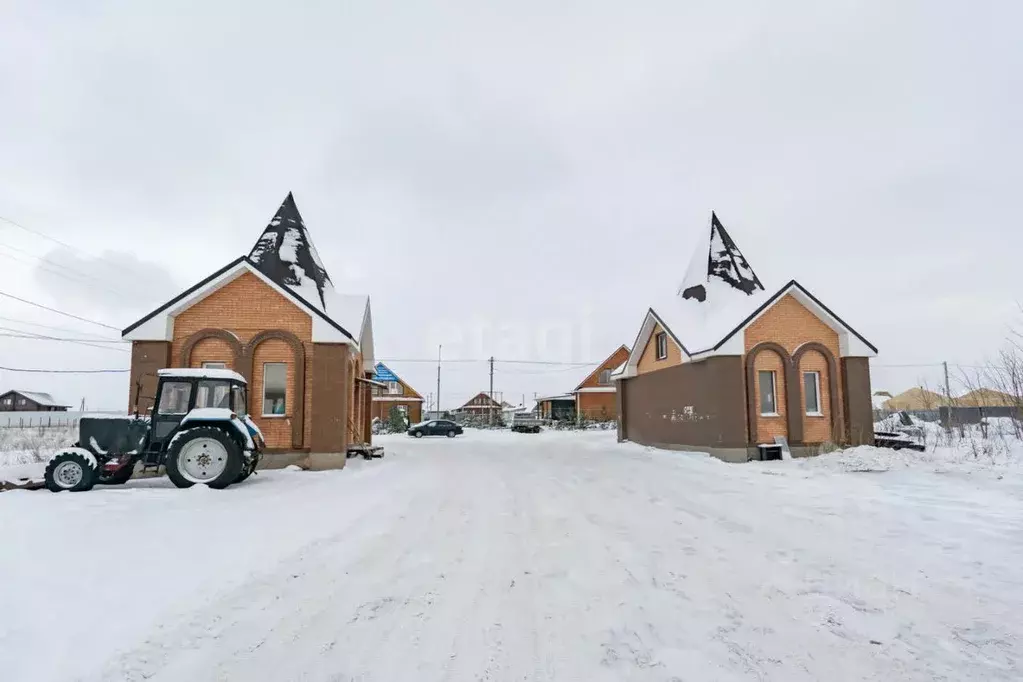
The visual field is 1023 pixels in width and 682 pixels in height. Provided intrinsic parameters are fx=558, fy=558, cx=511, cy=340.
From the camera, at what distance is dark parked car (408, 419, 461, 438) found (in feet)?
124

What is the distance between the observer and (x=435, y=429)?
125ft

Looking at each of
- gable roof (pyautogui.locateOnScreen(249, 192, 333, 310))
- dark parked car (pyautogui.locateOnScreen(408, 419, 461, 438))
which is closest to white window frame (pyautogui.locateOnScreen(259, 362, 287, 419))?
gable roof (pyautogui.locateOnScreen(249, 192, 333, 310))

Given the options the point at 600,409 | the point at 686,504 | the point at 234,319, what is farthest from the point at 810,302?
the point at 600,409

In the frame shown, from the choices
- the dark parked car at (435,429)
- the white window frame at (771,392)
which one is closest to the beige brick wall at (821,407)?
the white window frame at (771,392)

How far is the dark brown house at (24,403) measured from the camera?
61.5m

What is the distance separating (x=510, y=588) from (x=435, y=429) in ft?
110

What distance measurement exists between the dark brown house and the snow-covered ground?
231 ft

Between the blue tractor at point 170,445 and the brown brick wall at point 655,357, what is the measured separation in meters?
14.8

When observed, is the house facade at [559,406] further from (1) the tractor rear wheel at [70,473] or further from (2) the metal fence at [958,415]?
(1) the tractor rear wheel at [70,473]

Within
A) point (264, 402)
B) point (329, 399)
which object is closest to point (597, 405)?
point (329, 399)

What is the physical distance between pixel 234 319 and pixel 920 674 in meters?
15.9

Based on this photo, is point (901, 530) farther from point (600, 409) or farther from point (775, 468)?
point (600, 409)

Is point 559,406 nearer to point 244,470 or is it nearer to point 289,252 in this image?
point 289,252

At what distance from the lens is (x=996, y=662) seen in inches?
142
